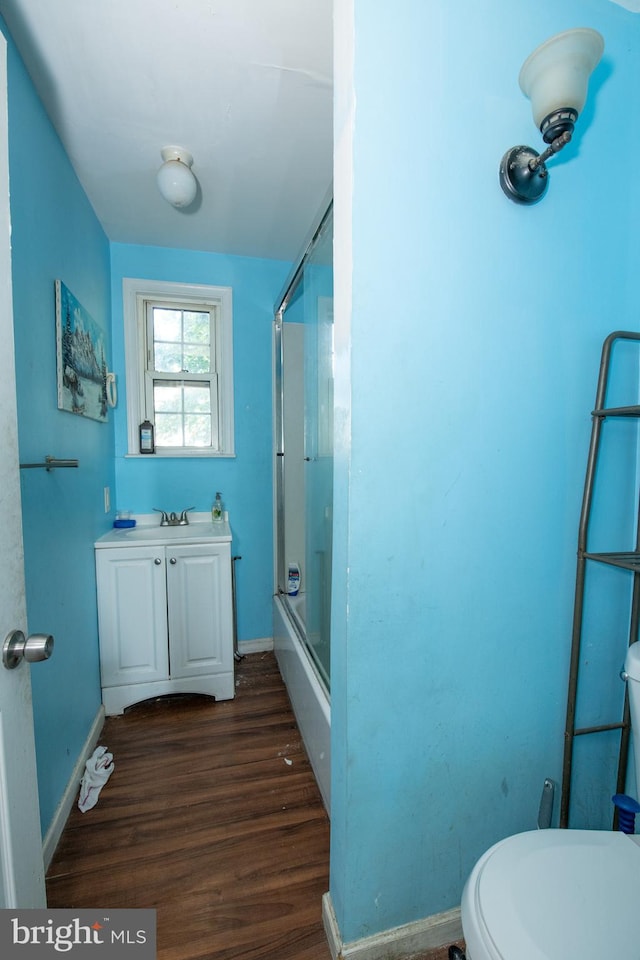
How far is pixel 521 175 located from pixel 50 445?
5.05ft

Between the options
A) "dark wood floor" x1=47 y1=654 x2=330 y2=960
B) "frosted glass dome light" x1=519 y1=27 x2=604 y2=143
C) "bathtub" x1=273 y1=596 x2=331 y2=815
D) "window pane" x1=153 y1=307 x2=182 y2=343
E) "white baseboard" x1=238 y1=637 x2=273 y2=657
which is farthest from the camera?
"white baseboard" x1=238 y1=637 x2=273 y2=657

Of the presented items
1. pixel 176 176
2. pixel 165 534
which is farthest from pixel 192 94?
pixel 165 534

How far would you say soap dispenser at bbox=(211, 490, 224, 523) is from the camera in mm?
2385

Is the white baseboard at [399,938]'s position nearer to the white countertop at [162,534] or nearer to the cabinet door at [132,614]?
the cabinet door at [132,614]

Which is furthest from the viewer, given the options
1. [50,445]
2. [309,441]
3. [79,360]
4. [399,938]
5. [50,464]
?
[309,441]

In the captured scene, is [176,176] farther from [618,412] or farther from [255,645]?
[255,645]

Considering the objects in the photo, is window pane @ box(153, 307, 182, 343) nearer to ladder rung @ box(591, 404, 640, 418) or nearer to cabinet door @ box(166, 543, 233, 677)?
cabinet door @ box(166, 543, 233, 677)

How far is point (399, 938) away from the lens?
0.94 meters

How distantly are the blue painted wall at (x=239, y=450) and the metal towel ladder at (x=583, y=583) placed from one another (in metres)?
1.80

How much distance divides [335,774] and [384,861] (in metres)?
0.22

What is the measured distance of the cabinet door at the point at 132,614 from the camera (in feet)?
6.06

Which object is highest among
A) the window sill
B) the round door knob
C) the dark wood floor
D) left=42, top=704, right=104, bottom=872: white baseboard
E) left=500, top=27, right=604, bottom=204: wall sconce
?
left=500, top=27, right=604, bottom=204: wall sconce

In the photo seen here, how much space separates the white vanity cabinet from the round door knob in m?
1.25

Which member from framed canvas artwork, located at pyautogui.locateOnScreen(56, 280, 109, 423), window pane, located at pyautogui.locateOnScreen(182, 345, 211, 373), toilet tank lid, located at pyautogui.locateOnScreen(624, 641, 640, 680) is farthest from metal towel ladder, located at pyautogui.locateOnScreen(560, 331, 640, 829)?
window pane, located at pyautogui.locateOnScreen(182, 345, 211, 373)
